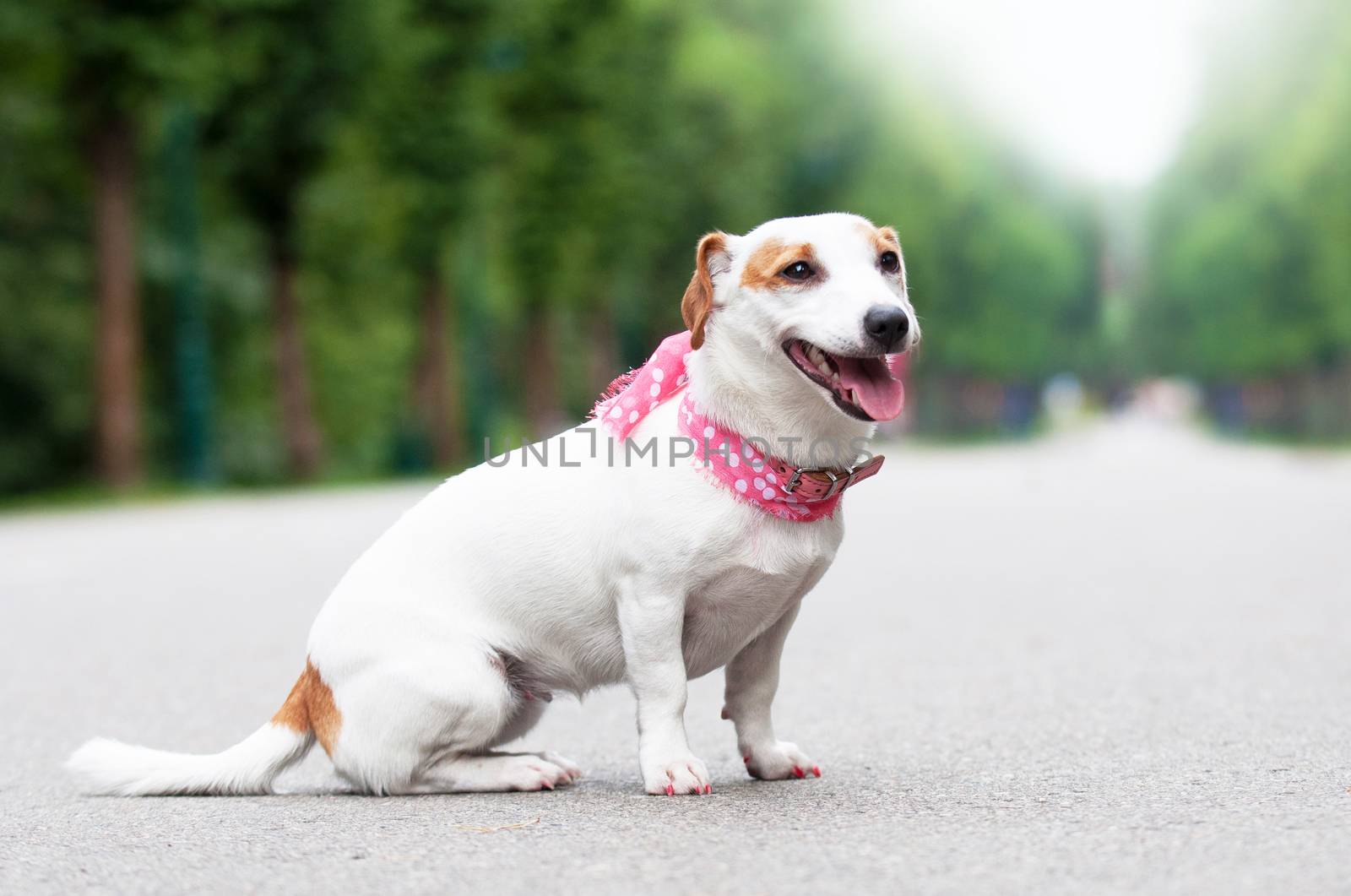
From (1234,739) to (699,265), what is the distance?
2211mm

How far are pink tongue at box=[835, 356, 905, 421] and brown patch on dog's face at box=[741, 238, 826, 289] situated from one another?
0.68 feet

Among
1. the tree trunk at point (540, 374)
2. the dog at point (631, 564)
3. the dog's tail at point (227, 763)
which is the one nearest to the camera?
the dog at point (631, 564)

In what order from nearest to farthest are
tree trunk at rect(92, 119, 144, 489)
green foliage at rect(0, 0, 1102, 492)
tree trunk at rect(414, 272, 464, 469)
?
tree trunk at rect(92, 119, 144, 489)
green foliage at rect(0, 0, 1102, 492)
tree trunk at rect(414, 272, 464, 469)

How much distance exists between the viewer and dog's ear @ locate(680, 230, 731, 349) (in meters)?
4.10

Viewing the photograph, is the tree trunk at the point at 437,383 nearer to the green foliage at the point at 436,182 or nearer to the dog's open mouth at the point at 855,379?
the green foliage at the point at 436,182

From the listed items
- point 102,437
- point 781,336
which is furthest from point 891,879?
point 102,437

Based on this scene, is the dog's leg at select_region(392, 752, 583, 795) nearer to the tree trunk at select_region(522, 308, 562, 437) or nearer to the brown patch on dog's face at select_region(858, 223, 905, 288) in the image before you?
the brown patch on dog's face at select_region(858, 223, 905, 288)

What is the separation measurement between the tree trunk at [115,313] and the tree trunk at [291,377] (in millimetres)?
4915

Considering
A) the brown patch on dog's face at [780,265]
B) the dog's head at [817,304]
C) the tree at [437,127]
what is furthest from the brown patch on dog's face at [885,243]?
the tree at [437,127]

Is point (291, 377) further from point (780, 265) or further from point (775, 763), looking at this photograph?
point (780, 265)

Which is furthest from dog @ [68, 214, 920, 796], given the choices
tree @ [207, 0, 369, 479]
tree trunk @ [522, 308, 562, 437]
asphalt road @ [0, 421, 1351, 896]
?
tree trunk @ [522, 308, 562, 437]

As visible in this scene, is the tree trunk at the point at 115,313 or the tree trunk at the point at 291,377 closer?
the tree trunk at the point at 115,313

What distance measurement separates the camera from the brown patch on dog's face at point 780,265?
13.0ft

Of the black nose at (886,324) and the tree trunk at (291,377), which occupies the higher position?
the black nose at (886,324)
